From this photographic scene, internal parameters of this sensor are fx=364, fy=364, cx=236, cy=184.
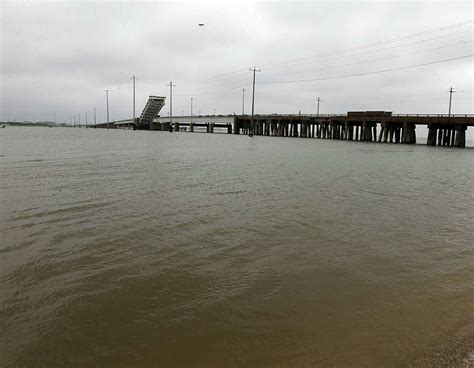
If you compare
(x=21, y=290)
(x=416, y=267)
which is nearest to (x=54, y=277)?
(x=21, y=290)

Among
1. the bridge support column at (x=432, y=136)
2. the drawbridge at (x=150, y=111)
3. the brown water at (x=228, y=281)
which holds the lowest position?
the brown water at (x=228, y=281)

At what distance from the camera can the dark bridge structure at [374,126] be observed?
58.1m

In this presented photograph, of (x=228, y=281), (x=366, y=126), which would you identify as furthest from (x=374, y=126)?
(x=228, y=281)

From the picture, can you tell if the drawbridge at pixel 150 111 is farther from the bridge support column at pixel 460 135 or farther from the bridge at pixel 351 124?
the bridge support column at pixel 460 135

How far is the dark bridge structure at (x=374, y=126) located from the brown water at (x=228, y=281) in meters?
54.2

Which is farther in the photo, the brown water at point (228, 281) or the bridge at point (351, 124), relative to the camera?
the bridge at point (351, 124)

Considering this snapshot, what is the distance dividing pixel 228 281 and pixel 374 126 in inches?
2869

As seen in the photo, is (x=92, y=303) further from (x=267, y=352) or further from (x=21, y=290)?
(x=267, y=352)

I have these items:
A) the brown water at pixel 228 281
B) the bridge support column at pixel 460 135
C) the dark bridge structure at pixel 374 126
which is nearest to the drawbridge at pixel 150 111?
the dark bridge structure at pixel 374 126

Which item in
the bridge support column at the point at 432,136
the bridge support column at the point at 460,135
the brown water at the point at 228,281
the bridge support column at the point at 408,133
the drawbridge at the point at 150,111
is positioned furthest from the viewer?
the drawbridge at the point at 150,111

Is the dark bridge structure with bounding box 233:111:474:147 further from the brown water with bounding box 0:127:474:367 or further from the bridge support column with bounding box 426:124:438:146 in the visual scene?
the brown water with bounding box 0:127:474:367

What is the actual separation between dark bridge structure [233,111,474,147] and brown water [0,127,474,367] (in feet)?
178

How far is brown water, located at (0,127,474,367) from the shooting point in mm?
4137

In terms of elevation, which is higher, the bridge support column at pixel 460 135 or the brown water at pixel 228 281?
the bridge support column at pixel 460 135
